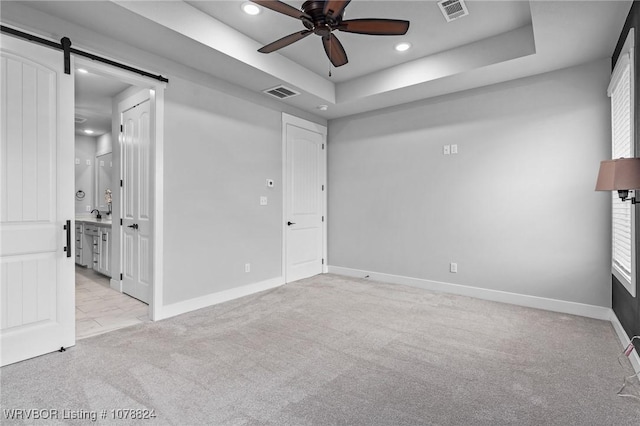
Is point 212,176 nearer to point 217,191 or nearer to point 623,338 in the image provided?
point 217,191

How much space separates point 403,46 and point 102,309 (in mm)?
4563

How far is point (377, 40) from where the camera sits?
145 inches

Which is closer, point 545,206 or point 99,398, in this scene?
point 99,398

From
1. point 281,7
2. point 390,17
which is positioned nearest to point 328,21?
point 281,7

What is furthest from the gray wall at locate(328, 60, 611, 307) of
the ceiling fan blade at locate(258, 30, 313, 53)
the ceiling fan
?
the ceiling fan blade at locate(258, 30, 313, 53)

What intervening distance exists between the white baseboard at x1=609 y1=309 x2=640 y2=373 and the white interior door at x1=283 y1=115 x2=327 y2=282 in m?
3.78

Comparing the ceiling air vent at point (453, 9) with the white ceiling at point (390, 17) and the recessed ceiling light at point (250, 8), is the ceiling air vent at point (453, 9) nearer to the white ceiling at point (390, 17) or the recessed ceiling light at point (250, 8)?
the white ceiling at point (390, 17)

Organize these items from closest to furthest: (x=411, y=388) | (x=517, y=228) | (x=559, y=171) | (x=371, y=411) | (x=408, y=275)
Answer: (x=371, y=411), (x=411, y=388), (x=559, y=171), (x=517, y=228), (x=408, y=275)

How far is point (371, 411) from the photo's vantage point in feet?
6.33

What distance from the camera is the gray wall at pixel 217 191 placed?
358 cm

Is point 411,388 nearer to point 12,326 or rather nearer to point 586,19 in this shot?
point 12,326

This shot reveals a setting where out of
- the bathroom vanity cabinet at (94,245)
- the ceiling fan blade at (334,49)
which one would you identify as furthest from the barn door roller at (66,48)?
the bathroom vanity cabinet at (94,245)

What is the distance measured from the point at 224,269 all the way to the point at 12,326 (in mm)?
1978

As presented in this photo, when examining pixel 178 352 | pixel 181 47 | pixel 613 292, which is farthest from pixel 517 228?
pixel 181 47
